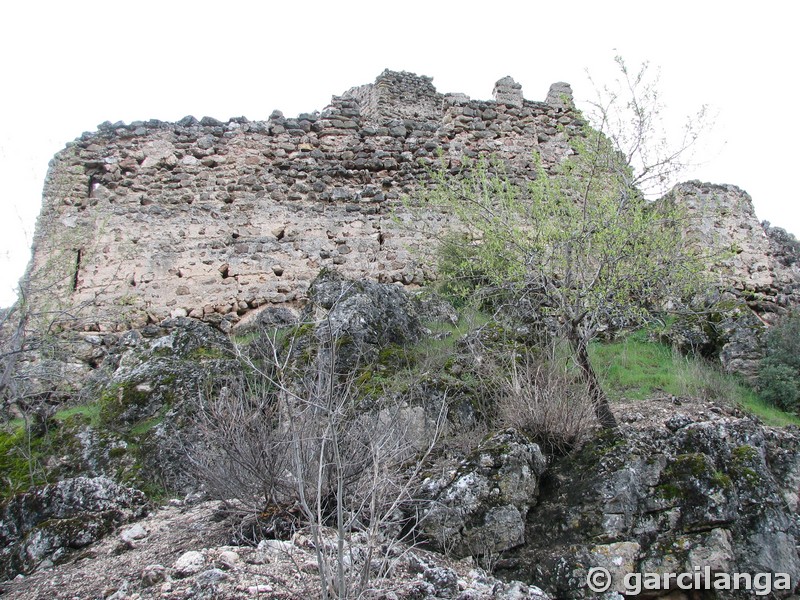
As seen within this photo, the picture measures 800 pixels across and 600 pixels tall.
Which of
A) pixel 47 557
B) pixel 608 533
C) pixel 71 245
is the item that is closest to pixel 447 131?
pixel 71 245

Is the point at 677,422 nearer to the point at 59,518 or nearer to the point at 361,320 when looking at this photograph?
the point at 361,320

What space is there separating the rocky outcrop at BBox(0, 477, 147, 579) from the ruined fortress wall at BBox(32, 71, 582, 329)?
3704mm

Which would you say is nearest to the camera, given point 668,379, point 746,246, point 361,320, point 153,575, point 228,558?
point 153,575

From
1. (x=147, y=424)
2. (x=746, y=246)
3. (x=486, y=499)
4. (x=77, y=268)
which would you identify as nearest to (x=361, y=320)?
(x=147, y=424)

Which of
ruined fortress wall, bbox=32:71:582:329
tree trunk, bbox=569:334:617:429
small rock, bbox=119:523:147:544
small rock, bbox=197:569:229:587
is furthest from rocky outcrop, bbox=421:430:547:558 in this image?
ruined fortress wall, bbox=32:71:582:329

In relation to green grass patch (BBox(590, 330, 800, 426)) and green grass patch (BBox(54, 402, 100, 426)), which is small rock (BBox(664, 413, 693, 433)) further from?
green grass patch (BBox(54, 402, 100, 426))

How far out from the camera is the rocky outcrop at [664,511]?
4219mm

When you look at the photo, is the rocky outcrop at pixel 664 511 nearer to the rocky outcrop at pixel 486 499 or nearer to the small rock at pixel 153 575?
the rocky outcrop at pixel 486 499

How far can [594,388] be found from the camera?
5.70m

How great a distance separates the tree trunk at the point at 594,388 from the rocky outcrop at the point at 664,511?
409 millimetres

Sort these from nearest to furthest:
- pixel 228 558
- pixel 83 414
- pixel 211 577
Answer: pixel 211 577 → pixel 228 558 → pixel 83 414

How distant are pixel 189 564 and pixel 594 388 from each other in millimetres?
3500

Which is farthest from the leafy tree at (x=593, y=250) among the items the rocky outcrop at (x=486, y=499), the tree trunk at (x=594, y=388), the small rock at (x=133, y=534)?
the small rock at (x=133, y=534)

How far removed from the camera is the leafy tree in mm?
6172
